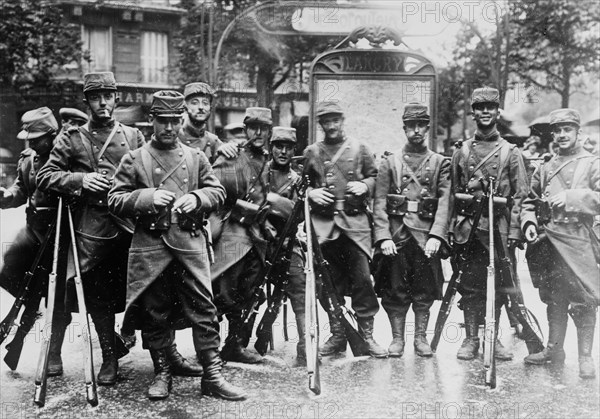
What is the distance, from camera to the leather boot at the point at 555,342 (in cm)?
553

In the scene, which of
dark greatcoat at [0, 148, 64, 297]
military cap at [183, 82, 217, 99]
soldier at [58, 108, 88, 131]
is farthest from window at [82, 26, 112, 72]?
military cap at [183, 82, 217, 99]

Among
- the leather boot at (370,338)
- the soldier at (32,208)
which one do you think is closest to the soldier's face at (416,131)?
the leather boot at (370,338)

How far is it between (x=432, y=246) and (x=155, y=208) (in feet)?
7.88

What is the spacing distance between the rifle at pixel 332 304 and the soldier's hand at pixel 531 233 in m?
1.62

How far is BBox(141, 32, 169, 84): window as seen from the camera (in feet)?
90.2

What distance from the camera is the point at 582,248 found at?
5305mm

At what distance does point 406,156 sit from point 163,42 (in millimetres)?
24183

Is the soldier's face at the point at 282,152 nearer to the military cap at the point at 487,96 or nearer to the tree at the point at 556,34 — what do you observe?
the military cap at the point at 487,96

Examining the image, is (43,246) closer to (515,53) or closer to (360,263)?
(360,263)

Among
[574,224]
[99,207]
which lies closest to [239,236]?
[99,207]

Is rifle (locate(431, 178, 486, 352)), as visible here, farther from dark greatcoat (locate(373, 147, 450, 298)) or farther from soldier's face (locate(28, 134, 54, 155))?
soldier's face (locate(28, 134, 54, 155))

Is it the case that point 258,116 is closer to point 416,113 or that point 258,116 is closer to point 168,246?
point 416,113

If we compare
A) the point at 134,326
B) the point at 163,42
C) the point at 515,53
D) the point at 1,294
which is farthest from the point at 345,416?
the point at 163,42

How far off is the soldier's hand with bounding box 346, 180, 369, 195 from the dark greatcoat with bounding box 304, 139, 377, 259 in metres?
0.06
